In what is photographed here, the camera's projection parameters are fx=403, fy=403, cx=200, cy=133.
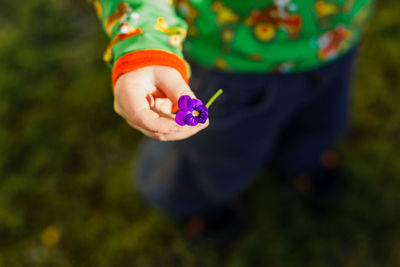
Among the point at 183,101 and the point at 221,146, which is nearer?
the point at 183,101

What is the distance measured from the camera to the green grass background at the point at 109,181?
60.2 inches

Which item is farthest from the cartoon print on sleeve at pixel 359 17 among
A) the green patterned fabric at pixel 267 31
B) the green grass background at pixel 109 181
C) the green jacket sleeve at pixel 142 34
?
the green grass background at pixel 109 181

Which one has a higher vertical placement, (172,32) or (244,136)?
(172,32)

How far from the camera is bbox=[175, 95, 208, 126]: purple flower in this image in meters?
0.46

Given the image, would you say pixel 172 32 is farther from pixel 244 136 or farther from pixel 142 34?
pixel 244 136

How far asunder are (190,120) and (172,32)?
20 cm

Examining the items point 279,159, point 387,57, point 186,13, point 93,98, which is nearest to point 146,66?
point 186,13

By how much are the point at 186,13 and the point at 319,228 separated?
3.56ft

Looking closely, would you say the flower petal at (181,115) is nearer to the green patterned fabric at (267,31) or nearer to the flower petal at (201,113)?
→ the flower petal at (201,113)

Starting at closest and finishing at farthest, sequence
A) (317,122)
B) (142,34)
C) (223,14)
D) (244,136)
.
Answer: (142,34)
(223,14)
(244,136)
(317,122)

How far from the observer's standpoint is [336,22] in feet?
2.69

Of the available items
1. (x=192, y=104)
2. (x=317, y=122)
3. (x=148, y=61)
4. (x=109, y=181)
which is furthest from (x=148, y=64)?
(x=109, y=181)

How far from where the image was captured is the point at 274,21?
785 mm

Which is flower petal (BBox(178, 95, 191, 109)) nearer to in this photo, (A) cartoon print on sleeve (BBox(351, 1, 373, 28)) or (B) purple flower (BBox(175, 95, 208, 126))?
(B) purple flower (BBox(175, 95, 208, 126))
